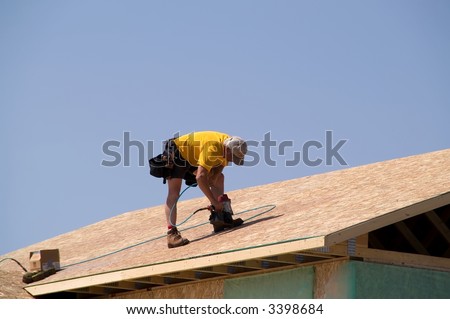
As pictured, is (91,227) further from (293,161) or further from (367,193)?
(367,193)

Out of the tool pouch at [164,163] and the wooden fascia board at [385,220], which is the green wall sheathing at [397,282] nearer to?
the wooden fascia board at [385,220]

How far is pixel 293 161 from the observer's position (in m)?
14.9

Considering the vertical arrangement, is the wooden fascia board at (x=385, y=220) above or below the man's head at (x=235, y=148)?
below

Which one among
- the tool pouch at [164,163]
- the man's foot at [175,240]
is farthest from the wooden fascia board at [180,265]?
the tool pouch at [164,163]

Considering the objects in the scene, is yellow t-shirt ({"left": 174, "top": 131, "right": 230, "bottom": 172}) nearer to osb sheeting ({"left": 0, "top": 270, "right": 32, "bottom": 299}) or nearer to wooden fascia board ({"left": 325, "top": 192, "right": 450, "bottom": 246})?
wooden fascia board ({"left": 325, "top": 192, "right": 450, "bottom": 246})

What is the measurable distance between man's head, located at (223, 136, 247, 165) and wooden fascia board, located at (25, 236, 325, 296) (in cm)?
148

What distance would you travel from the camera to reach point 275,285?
11.4 meters

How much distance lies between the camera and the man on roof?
12.2m

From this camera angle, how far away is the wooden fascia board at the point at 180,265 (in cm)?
1014

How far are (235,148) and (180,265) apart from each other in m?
1.57

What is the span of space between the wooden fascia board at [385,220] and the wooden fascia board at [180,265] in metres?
0.21

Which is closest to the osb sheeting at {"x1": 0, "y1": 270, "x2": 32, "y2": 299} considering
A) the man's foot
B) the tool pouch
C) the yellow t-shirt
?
the man's foot

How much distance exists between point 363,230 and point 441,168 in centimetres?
261
